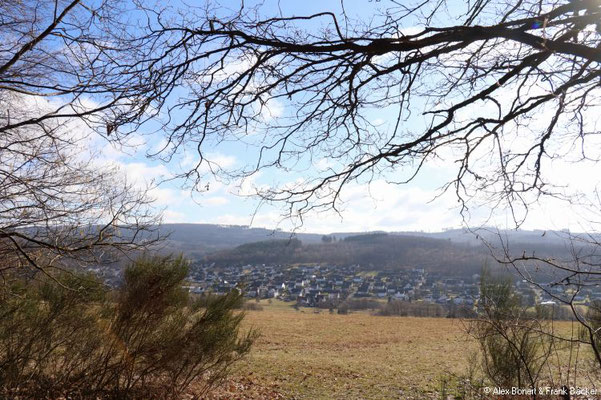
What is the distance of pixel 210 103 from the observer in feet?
8.61

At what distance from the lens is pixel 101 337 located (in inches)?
252

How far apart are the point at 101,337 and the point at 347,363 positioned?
1016 centimetres

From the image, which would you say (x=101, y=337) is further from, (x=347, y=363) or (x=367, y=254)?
(x=367, y=254)

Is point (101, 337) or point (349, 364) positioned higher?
point (101, 337)

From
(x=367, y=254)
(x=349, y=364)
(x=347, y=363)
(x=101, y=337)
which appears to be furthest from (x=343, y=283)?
(x=101, y=337)

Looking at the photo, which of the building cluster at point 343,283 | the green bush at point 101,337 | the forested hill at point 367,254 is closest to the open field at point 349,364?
the green bush at point 101,337

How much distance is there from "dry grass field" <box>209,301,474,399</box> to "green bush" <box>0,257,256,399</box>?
2.00 metres

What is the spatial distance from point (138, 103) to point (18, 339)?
18.1 feet

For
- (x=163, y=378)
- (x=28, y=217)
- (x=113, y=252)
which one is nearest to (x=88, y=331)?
(x=163, y=378)

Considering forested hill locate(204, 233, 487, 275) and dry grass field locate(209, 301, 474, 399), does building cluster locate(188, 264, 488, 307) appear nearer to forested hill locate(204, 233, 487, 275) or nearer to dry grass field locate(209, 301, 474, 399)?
forested hill locate(204, 233, 487, 275)

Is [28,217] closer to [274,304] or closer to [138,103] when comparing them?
[138,103]

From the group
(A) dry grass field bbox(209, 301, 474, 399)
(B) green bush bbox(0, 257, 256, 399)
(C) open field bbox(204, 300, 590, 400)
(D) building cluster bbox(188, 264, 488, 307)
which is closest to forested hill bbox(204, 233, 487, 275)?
(D) building cluster bbox(188, 264, 488, 307)

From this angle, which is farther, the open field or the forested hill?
the forested hill

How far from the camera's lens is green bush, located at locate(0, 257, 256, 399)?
19.4 ft
